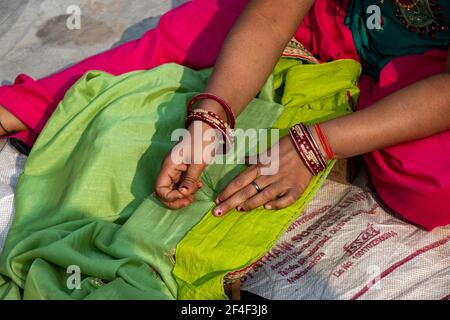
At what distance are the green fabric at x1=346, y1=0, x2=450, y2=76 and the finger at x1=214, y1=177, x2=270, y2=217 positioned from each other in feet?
1.94

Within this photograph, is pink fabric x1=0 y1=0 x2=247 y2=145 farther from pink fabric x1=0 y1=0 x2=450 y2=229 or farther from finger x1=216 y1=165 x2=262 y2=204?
finger x1=216 y1=165 x2=262 y2=204

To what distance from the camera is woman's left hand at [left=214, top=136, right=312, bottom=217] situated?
1829 mm

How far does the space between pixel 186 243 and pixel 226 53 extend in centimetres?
56

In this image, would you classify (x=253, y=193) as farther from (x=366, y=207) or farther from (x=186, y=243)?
(x=366, y=207)

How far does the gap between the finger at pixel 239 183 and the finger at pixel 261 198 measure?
0.04 m

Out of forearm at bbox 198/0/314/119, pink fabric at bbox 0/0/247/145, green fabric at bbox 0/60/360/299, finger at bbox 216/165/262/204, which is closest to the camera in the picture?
green fabric at bbox 0/60/360/299

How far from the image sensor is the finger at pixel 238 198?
5.99 ft

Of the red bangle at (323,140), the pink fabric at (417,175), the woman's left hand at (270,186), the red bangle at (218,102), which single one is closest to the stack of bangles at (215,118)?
the red bangle at (218,102)

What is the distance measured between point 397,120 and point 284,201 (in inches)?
13.4

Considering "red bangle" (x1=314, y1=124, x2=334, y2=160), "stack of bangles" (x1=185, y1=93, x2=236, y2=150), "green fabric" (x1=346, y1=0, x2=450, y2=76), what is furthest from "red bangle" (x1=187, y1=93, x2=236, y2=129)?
"green fabric" (x1=346, y1=0, x2=450, y2=76)

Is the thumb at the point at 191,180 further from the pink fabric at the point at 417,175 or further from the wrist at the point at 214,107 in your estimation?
the pink fabric at the point at 417,175

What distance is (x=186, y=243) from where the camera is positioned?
1773 millimetres

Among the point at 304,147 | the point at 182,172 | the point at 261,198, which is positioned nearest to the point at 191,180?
the point at 182,172

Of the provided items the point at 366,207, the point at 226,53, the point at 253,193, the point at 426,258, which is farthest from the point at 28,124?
the point at 426,258
